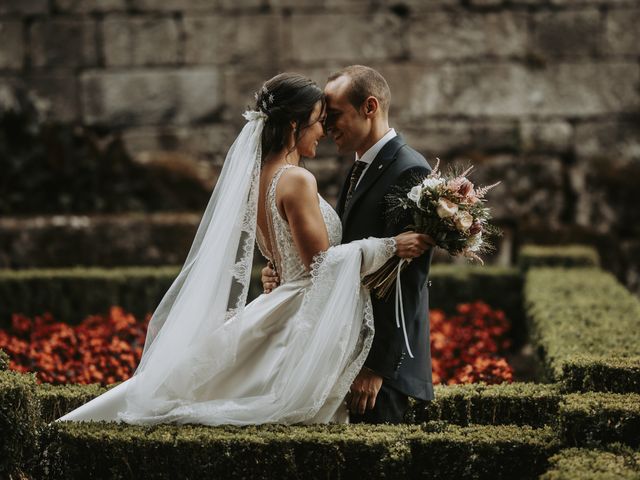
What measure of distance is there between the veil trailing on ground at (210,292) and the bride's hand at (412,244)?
697mm

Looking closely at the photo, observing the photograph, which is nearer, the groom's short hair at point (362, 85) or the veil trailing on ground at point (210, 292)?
the veil trailing on ground at point (210, 292)

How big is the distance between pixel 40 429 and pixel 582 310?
359 cm

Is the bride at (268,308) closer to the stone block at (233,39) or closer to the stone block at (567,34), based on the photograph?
the stone block at (233,39)

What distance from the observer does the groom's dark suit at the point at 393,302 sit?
4.18 meters

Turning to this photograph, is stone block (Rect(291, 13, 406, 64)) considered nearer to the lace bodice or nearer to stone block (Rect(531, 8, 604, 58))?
stone block (Rect(531, 8, 604, 58))

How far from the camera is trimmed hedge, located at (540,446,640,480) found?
3186mm

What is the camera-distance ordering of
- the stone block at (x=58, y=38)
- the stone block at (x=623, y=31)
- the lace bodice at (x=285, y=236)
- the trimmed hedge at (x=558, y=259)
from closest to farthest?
the lace bodice at (x=285, y=236) → the trimmed hedge at (x=558, y=259) → the stone block at (x=623, y=31) → the stone block at (x=58, y=38)

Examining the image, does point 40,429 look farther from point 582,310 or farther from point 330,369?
point 582,310

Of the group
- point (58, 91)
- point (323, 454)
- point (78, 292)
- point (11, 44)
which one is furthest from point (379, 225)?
point (11, 44)

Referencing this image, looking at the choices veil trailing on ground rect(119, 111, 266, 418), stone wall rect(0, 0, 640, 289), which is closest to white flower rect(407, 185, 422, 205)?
veil trailing on ground rect(119, 111, 266, 418)

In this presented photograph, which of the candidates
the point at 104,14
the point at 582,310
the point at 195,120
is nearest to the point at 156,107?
the point at 195,120

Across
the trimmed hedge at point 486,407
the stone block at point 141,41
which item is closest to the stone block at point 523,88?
the stone block at point 141,41

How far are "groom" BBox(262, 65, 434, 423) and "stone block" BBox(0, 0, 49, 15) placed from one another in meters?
6.51

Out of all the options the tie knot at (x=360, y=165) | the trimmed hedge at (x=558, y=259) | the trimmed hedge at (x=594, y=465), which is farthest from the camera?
the trimmed hedge at (x=558, y=259)
